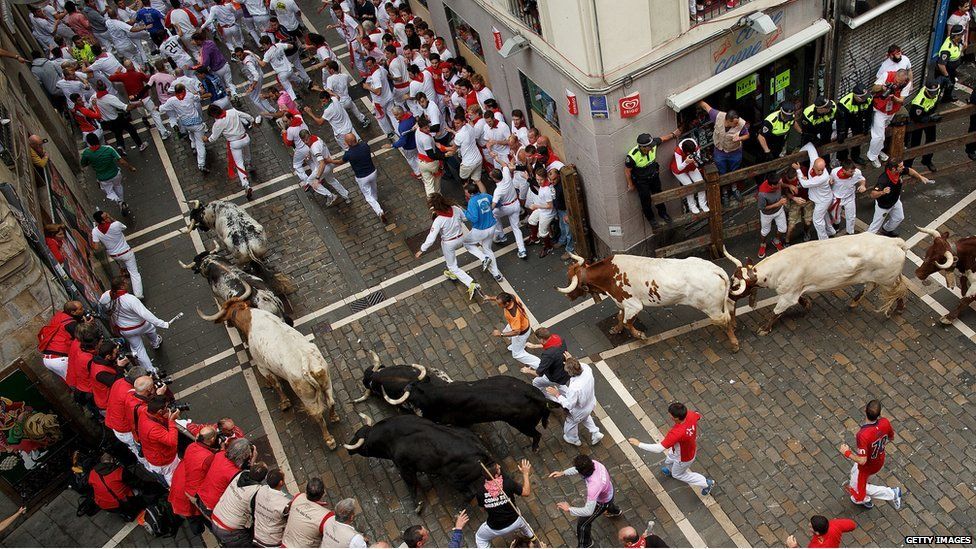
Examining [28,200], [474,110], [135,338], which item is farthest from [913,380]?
[28,200]

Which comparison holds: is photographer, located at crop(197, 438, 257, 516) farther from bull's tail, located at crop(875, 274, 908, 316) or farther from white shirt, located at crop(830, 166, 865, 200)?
white shirt, located at crop(830, 166, 865, 200)

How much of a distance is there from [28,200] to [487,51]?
29.7 feet

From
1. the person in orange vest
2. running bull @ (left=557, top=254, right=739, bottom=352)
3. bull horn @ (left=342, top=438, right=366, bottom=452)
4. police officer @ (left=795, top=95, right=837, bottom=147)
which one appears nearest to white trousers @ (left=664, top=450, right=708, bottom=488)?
running bull @ (left=557, top=254, right=739, bottom=352)

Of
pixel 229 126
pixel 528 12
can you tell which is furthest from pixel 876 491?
pixel 229 126

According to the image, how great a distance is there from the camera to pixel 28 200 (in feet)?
47.8

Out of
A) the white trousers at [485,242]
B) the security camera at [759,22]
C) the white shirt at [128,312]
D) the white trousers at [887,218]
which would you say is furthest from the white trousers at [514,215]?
the white shirt at [128,312]

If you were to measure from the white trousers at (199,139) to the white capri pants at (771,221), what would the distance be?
41.1ft

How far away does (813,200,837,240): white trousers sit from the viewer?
1396 centimetres

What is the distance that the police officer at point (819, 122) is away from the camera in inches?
556

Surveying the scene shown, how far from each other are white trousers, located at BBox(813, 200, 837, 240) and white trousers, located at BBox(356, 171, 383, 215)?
8.24 meters

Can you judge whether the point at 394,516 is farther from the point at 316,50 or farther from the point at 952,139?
the point at 316,50

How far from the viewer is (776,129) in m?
14.4

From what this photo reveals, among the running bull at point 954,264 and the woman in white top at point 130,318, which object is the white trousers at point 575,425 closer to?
the running bull at point 954,264

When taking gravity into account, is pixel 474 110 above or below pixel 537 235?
above
